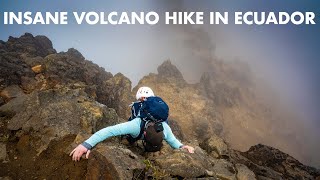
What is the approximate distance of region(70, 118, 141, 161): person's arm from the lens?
26.7 feet

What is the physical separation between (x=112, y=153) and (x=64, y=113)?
14.4 ft

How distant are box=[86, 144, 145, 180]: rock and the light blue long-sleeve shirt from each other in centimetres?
29

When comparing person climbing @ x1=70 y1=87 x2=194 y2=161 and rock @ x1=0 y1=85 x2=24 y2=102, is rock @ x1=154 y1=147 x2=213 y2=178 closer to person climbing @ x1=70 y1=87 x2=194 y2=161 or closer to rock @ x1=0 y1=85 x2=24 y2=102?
person climbing @ x1=70 y1=87 x2=194 y2=161

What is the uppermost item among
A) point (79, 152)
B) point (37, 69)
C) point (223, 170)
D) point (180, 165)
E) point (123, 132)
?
point (37, 69)

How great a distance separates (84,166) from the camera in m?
8.23

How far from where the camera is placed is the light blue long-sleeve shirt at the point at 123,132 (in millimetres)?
8356

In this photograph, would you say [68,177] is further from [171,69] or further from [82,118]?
[171,69]

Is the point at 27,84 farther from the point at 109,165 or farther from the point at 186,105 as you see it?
the point at 186,105

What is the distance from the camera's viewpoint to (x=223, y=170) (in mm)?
12195

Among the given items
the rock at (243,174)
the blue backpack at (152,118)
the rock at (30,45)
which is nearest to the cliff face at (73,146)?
the rock at (243,174)

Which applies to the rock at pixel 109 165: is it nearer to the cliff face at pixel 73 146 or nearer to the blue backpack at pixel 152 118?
the cliff face at pixel 73 146

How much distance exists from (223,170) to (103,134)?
21.0 feet

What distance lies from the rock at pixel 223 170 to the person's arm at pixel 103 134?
174 inches

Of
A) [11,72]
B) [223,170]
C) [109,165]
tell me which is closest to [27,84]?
[11,72]
